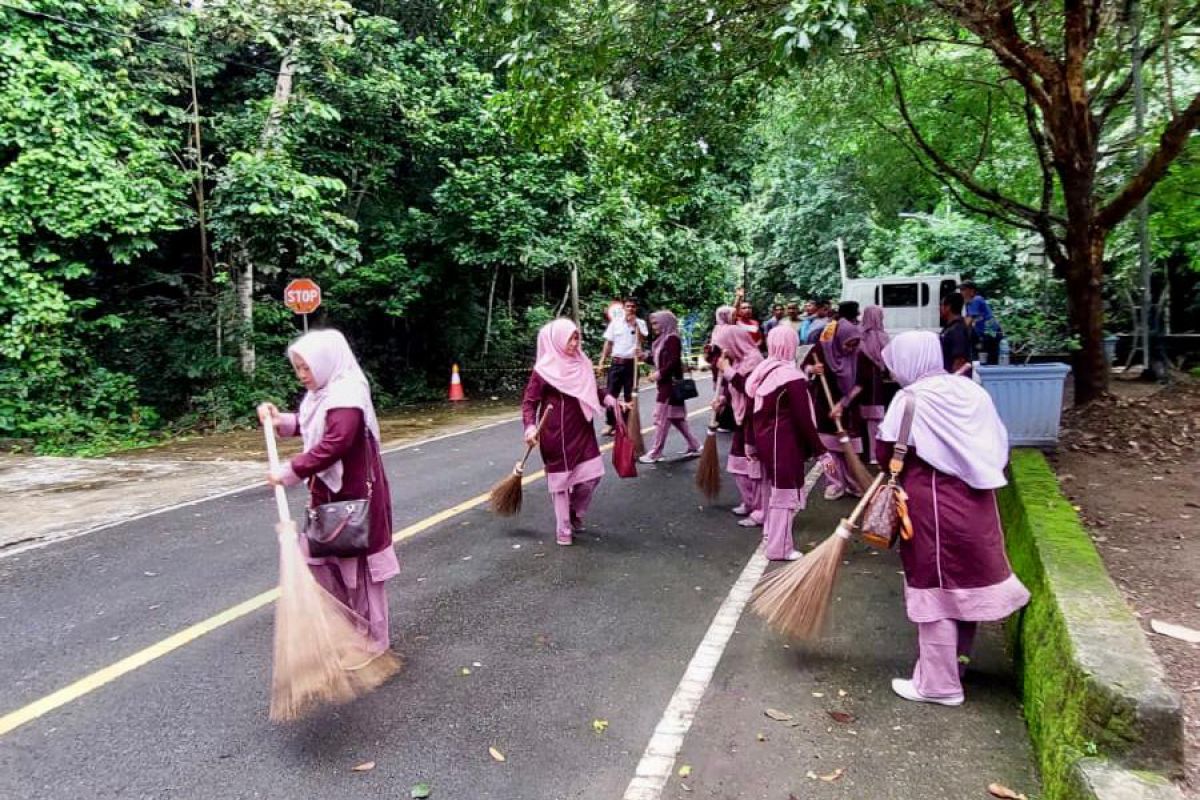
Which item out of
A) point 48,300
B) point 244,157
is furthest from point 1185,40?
point 48,300

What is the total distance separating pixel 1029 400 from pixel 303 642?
6.28m

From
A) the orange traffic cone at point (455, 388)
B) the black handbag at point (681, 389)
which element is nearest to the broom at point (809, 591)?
the black handbag at point (681, 389)

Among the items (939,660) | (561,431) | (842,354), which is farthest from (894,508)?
(842,354)

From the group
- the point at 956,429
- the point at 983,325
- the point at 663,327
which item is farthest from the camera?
the point at 983,325

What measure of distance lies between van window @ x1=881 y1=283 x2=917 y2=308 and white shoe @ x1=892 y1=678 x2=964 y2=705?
16872mm

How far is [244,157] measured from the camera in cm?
1283

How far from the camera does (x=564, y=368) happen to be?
6.28m

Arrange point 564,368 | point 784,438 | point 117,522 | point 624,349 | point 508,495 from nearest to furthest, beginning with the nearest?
1. point 784,438
2. point 564,368
3. point 508,495
4. point 117,522
5. point 624,349

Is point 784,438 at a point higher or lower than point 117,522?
higher

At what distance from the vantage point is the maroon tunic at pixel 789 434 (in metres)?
5.72

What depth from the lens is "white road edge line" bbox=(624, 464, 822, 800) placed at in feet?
10.3

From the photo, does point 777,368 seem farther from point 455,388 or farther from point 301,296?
point 455,388

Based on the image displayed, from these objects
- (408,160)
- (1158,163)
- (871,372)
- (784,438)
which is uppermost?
(408,160)

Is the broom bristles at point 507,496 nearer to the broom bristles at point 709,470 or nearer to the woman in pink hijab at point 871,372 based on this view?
the broom bristles at point 709,470
